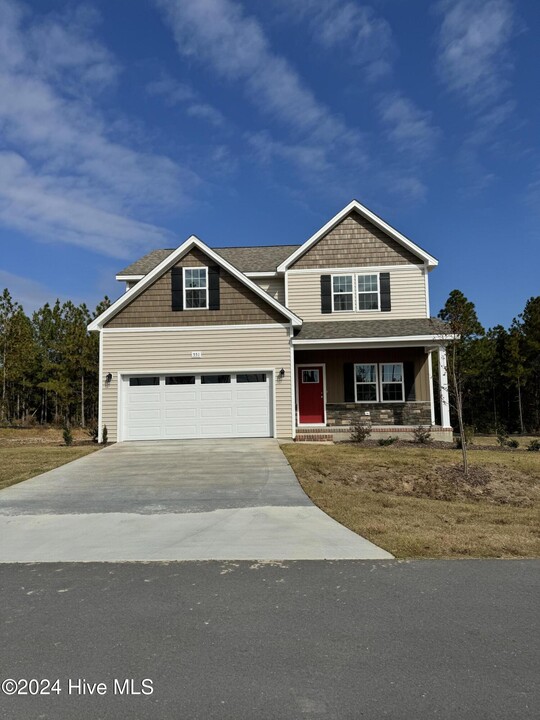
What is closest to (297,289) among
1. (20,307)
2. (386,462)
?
(386,462)

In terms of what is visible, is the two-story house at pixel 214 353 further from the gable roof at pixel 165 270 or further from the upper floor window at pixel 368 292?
the upper floor window at pixel 368 292

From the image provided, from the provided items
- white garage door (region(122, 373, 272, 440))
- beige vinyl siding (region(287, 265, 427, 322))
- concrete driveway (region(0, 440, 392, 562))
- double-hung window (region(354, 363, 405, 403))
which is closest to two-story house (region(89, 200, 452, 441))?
white garage door (region(122, 373, 272, 440))

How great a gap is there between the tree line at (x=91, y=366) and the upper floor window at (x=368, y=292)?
9.37 metres

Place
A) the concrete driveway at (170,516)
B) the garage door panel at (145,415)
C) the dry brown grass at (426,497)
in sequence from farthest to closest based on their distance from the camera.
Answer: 1. the garage door panel at (145,415)
2. the dry brown grass at (426,497)
3. the concrete driveway at (170,516)

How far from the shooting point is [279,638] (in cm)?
398

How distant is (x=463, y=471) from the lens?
39.5ft

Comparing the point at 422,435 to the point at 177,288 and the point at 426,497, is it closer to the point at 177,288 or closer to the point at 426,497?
the point at 426,497

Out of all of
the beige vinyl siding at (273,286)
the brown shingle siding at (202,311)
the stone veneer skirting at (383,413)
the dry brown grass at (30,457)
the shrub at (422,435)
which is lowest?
the dry brown grass at (30,457)

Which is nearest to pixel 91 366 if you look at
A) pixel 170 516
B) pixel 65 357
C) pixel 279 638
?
pixel 65 357

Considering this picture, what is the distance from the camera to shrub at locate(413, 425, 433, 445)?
1709 cm

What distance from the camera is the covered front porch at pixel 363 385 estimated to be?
19.3 m

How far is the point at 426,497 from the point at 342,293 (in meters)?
11.4

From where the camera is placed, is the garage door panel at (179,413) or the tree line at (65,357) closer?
the garage door panel at (179,413)

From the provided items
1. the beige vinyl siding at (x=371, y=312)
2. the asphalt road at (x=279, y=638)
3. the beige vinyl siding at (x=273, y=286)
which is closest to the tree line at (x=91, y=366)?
the beige vinyl siding at (x=371, y=312)
